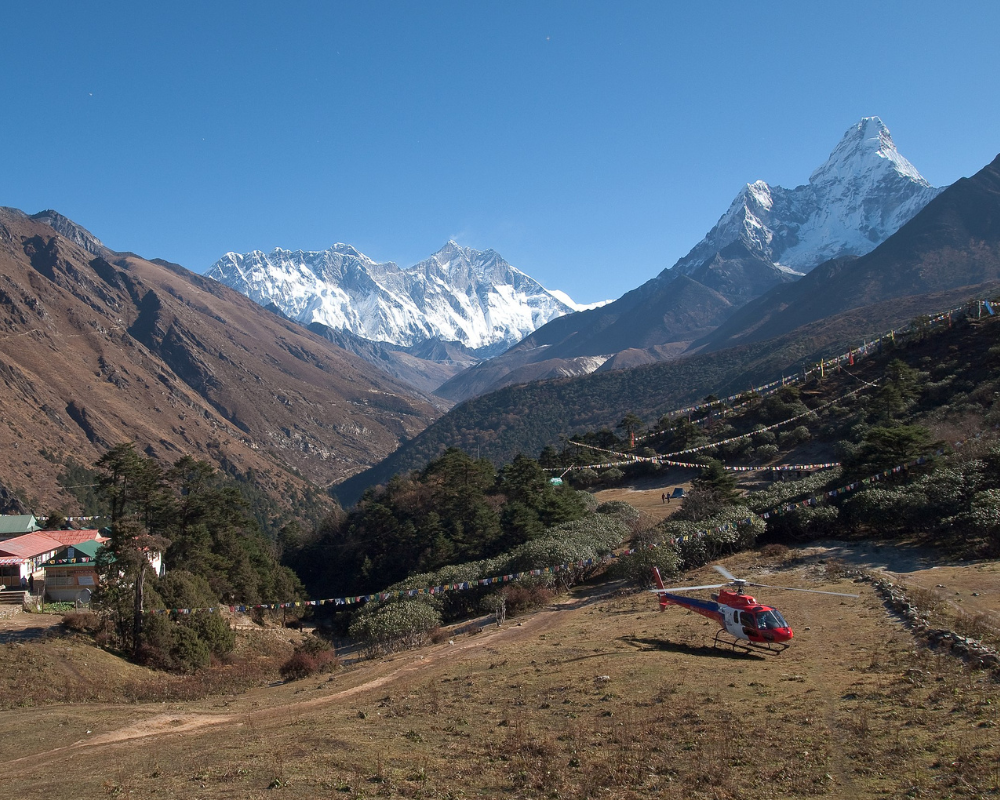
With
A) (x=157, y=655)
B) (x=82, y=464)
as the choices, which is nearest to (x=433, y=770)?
(x=157, y=655)

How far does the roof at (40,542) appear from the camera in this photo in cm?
4572

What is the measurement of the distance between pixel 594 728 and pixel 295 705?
11343 millimetres

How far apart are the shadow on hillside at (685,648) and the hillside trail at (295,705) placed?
19.3ft

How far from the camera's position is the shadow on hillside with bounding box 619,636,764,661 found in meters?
21.1

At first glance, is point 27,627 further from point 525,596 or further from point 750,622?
point 750,622

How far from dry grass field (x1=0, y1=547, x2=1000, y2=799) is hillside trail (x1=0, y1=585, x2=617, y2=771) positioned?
0.13 meters

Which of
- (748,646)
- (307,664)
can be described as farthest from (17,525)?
(748,646)

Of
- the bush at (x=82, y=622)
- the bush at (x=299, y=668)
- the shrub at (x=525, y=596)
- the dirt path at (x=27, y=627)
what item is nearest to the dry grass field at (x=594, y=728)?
the bush at (x=299, y=668)

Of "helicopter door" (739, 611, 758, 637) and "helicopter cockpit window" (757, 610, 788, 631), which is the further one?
"helicopter door" (739, 611, 758, 637)

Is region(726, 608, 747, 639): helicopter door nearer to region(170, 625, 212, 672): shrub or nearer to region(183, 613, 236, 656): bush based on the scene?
region(170, 625, 212, 672): shrub

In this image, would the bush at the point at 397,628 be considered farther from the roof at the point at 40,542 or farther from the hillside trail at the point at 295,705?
the roof at the point at 40,542

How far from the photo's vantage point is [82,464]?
168 meters

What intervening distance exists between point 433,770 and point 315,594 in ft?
196

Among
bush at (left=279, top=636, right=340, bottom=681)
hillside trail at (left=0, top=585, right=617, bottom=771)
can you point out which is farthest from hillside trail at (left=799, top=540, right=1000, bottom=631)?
bush at (left=279, top=636, right=340, bottom=681)
